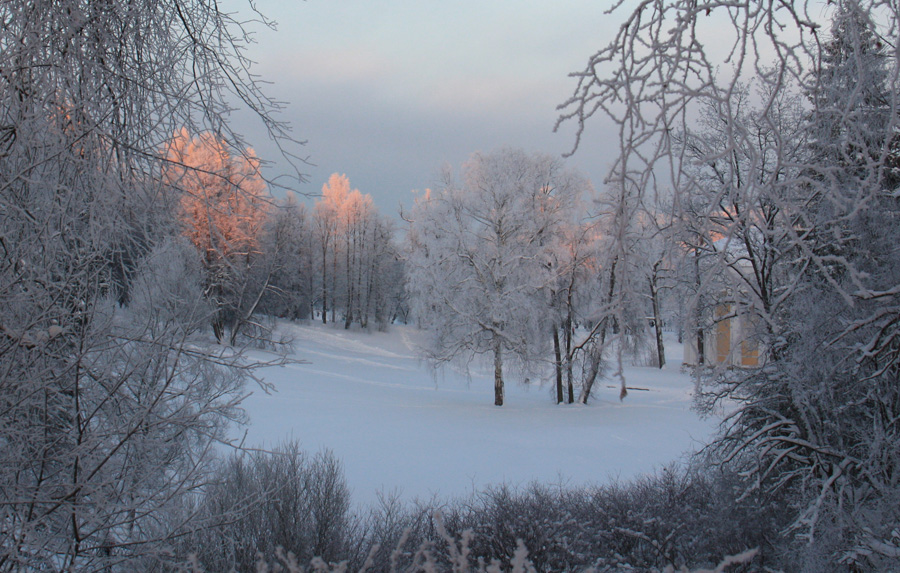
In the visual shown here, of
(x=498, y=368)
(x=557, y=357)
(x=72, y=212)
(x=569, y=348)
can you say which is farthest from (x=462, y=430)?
(x=72, y=212)

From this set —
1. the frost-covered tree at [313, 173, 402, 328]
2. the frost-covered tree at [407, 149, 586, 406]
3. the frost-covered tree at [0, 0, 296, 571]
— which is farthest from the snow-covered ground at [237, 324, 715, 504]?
the frost-covered tree at [313, 173, 402, 328]

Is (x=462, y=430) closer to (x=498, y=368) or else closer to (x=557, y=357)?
(x=498, y=368)

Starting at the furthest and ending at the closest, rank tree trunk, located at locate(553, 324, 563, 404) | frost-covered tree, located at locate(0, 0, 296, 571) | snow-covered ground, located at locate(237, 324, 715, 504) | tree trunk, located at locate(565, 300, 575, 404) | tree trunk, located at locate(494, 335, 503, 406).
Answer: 1. tree trunk, located at locate(553, 324, 563, 404)
2. tree trunk, located at locate(565, 300, 575, 404)
3. tree trunk, located at locate(494, 335, 503, 406)
4. snow-covered ground, located at locate(237, 324, 715, 504)
5. frost-covered tree, located at locate(0, 0, 296, 571)

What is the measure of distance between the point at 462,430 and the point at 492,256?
17.2ft

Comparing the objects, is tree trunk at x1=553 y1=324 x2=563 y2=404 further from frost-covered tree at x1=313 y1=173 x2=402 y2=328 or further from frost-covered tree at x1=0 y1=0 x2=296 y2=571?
frost-covered tree at x1=313 y1=173 x2=402 y2=328

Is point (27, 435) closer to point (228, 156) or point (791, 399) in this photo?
point (228, 156)

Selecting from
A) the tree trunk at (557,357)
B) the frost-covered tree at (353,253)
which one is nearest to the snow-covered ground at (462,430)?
the tree trunk at (557,357)

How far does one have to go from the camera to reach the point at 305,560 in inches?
357

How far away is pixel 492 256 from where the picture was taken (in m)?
18.1

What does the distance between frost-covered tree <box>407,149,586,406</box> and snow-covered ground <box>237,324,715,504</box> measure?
212 centimetres

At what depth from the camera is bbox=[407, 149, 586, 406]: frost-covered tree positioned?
17703 millimetres

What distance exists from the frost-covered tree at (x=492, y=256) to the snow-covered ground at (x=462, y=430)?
2119 mm

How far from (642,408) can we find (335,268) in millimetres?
24332

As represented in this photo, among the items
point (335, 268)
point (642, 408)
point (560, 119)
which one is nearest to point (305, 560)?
point (560, 119)
